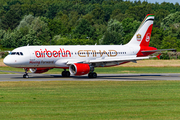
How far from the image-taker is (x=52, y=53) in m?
41.9

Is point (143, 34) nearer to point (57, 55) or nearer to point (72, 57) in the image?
point (72, 57)

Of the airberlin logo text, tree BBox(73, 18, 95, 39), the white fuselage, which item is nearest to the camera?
the white fuselage

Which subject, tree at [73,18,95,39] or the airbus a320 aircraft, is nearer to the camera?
the airbus a320 aircraft

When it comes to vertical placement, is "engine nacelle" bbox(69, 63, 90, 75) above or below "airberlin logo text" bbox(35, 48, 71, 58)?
below

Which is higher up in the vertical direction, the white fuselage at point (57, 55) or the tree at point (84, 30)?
the tree at point (84, 30)

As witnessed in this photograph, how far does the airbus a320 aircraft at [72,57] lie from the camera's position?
132ft

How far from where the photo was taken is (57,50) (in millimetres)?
42594

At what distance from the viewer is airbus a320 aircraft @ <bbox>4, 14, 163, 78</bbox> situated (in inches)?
1583

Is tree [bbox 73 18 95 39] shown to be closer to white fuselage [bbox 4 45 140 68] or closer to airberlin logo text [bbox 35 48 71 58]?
white fuselage [bbox 4 45 140 68]

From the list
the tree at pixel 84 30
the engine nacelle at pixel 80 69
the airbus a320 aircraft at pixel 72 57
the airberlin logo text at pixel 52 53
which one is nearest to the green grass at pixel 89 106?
the engine nacelle at pixel 80 69

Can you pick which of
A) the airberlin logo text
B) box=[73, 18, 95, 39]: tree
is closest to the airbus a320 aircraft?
the airberlin logo text

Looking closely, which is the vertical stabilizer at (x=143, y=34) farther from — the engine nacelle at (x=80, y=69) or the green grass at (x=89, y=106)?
the green grass at (x=89, y=106)

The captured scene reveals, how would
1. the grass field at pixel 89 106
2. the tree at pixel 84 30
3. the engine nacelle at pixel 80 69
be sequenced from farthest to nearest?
the tree at pixel 84 30 < the engine nacelle at pixel 80 69 < the grass field at pixel 89 106

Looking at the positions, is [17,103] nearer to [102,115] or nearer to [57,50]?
[102,115]
